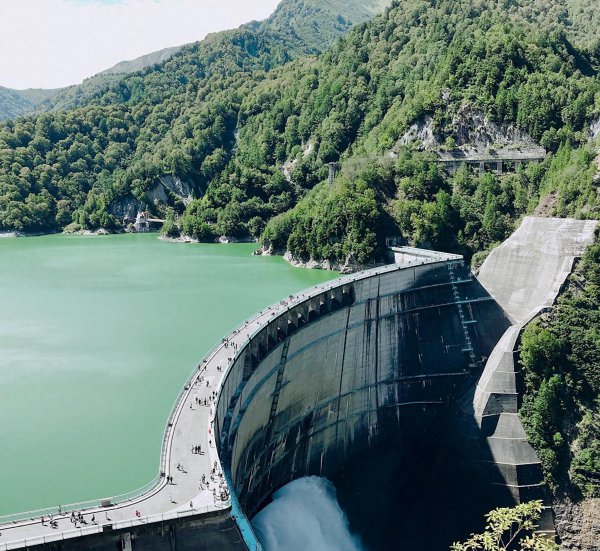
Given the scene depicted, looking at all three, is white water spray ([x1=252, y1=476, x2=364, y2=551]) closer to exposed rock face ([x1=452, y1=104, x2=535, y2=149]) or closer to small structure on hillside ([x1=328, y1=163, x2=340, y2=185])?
exposed rock face ([x1=452, y1=104, x2=535, y2=149])

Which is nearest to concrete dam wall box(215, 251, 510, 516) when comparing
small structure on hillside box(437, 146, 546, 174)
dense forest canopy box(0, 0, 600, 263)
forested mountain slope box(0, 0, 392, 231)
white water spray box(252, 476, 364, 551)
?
white water spray box(252, 476, 364, 551)

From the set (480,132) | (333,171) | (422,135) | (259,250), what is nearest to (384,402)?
(480,132)

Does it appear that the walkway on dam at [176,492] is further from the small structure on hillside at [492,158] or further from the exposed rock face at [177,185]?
the exposed rock face at [177,185]

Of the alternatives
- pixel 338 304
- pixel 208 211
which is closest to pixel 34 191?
pixel 208 211

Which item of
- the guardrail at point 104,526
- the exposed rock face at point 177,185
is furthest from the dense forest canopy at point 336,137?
the guardrail at point 104,526

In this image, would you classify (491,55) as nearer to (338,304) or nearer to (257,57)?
(338,304)

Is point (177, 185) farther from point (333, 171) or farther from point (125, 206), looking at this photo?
point (333, 171)
